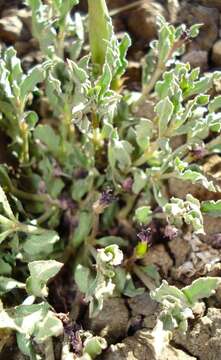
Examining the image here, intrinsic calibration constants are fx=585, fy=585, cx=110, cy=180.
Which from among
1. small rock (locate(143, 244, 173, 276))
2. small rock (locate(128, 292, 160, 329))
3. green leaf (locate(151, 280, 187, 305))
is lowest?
small rock (locate(128, 292, 160, 329))

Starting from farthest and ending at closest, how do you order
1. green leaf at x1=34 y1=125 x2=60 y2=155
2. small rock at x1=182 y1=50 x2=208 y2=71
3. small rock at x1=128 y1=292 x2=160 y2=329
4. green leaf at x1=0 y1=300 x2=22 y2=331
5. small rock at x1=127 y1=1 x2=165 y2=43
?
small rock at x1=127 y1=1 x2=165 y2=43 → small rock at x1=182 y1=50 x2=208 y2=71 → green leaf at x1=34 y1=125 x2=60 y2=155 → small rock at x1=128 y1=292 x2=160 y2=329 → green leaf at x1=0 y1=300 x2=22 y2=331

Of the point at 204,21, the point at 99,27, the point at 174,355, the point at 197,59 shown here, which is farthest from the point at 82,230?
the point at 204,21

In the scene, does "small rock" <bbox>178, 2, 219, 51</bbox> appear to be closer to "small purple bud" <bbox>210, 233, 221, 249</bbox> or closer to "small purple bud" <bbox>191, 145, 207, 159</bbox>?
"small purple bud" <bbox>191, 145, 207, 159</bbox>

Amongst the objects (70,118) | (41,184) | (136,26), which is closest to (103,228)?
(41,184)

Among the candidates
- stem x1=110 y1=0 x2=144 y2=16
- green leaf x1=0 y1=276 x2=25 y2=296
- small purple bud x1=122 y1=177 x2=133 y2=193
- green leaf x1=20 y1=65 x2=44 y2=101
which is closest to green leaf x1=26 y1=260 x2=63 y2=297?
green leaf x1=0 y1=276 x2=25 y2=296

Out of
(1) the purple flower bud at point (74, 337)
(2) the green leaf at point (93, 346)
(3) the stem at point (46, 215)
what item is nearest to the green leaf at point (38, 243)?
(3) the stem at point (46, 215)

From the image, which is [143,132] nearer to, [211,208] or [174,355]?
[211,208]

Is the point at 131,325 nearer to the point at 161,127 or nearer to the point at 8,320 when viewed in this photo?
the point at 8,320
